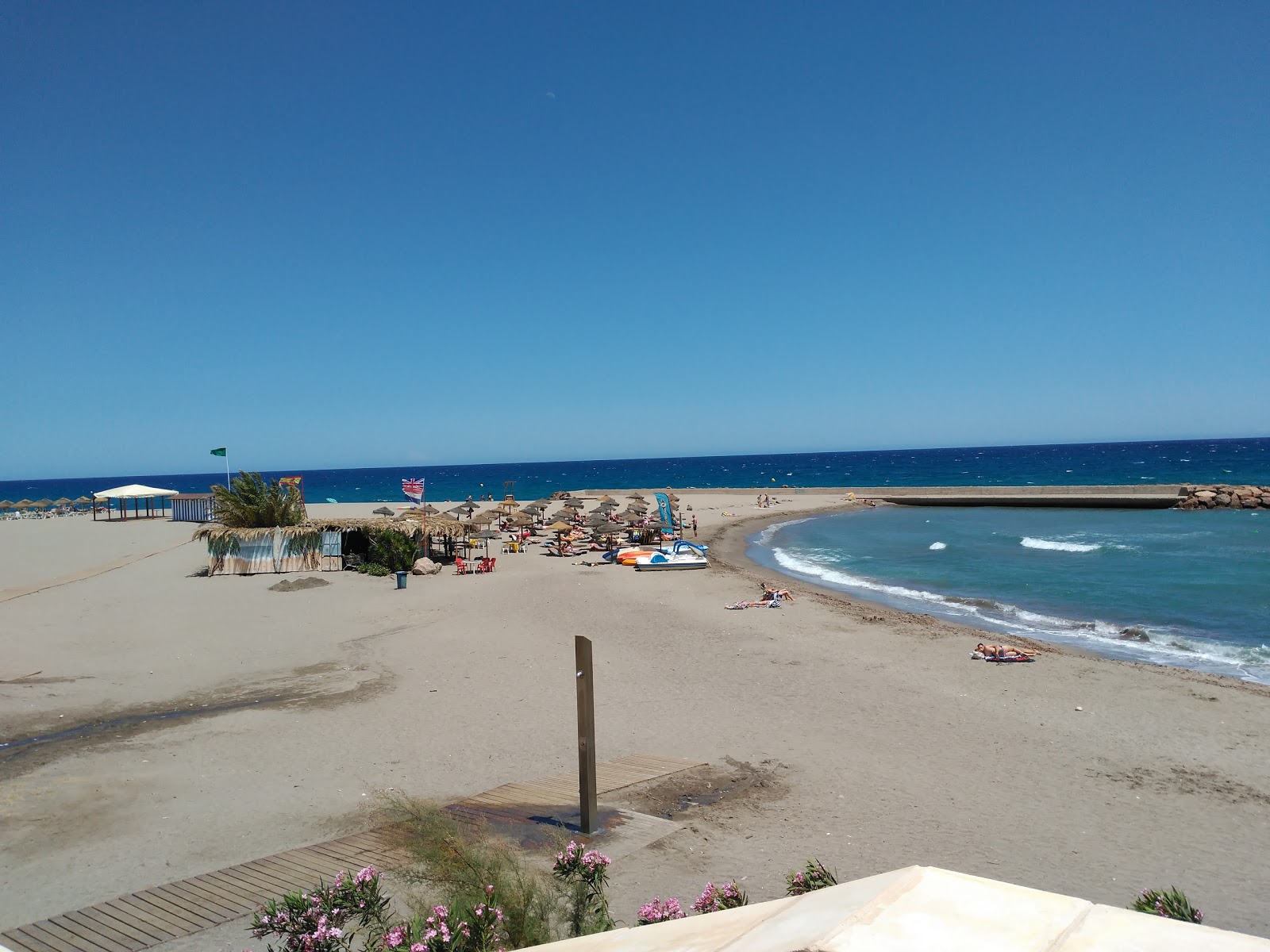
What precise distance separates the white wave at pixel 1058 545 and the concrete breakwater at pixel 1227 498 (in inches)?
822

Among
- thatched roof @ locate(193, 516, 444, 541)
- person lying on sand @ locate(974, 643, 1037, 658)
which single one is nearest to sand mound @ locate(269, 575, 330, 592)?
thatched roof @ locate(193, 516, 444, 541)

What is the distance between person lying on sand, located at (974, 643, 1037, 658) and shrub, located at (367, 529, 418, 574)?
A: 51.9 feet

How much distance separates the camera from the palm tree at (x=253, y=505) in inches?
930

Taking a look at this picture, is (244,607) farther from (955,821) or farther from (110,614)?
(955,821)

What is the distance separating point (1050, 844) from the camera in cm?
657

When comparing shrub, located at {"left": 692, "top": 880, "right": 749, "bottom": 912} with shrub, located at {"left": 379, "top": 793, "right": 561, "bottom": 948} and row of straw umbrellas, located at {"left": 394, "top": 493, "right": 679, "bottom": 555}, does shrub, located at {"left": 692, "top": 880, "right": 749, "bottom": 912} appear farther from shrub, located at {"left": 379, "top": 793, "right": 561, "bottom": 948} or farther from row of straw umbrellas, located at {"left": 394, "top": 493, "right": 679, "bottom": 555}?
row of straw umbrellas, located at {"left": 394, "top": 493, "right": 679, "bottom": 555}

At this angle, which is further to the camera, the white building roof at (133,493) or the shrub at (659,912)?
the white building roof at (133,493)

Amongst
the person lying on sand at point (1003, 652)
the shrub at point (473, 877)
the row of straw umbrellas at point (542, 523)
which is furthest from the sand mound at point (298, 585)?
the shrub at point (473, 877)

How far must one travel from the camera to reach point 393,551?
77.6 ft

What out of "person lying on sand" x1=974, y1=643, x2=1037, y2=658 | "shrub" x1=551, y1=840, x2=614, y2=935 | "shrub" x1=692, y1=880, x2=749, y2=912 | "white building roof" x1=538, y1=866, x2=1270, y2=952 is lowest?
"person lying on sand" x1=974, y1=643, x2=1037, y2=658

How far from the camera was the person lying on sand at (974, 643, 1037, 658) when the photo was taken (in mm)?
12969

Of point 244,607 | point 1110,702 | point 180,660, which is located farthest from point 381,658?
point 1110,702

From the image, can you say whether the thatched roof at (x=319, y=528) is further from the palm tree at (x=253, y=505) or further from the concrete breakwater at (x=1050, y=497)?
the concrete breakwater at (x=1050, y=497)

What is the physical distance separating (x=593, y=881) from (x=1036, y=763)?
5.98m
